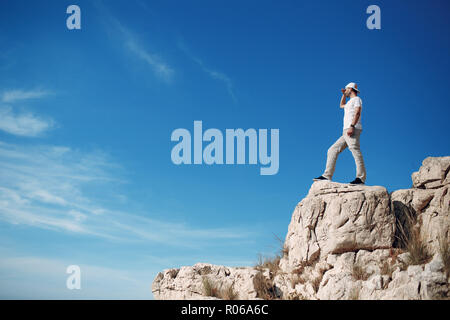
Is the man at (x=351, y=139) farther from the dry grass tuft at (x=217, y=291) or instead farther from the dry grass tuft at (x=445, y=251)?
the dry grass tuft at (x=217, y=291)

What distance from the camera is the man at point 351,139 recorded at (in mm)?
12742

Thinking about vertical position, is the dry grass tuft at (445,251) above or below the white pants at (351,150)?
below

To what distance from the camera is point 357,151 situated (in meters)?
12.7

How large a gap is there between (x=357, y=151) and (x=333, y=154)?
31.0 inches

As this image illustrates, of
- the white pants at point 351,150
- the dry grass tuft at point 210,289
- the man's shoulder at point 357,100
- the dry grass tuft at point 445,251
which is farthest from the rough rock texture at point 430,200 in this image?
the dry grass tuft at point 210,289

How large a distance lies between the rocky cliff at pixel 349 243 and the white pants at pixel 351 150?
516 millimetres

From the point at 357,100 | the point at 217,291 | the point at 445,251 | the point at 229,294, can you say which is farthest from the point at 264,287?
the point at 357,100

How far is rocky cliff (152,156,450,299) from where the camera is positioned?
436 inches

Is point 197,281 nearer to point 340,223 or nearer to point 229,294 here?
point 229,294

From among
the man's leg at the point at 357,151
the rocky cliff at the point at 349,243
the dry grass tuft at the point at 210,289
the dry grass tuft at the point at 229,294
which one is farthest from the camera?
the man's leg at the point at 357,151

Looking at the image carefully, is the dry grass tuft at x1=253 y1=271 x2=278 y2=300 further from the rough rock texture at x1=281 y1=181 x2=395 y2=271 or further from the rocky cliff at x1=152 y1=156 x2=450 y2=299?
the rough rock texture at x1=281 y1=181 x2=395 y2=271

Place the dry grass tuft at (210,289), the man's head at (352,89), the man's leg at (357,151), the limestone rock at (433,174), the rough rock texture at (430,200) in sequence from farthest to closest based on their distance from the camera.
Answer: the man's head at (352,89) → the man's leg at (357,151) → the dry grass tuft at (210,289) → the limestone rock at (433,174) → the rough rock texture at (430,200)
